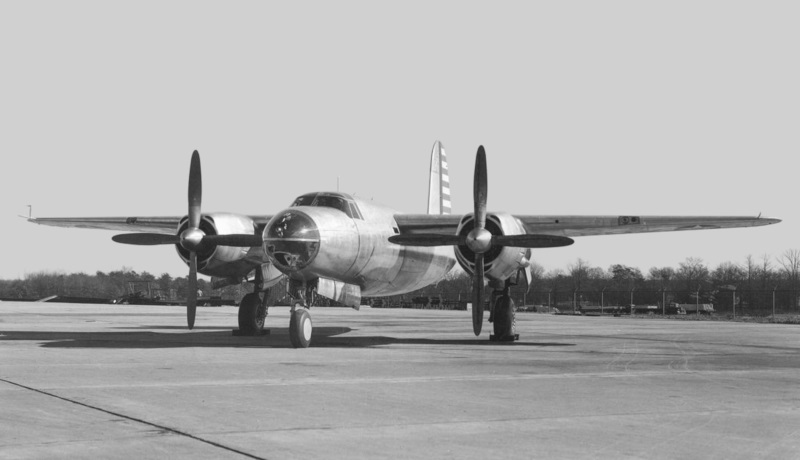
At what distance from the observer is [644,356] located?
776 inches

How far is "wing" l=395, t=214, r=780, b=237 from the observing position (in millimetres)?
25109

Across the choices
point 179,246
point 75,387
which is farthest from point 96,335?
point 75,387

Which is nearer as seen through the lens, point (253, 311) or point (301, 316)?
point (301, 316)

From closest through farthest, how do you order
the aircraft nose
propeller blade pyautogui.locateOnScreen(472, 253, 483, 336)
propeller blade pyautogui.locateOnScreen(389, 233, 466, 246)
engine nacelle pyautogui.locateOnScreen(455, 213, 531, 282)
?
the aircraft nose
propeller blade pyautogui.locateOnScreen(472, 253, 483, 336)
propeller blade pyautogui.locateOnScreen(389, 233, 466, 246)
engine nacelle pyautogui.locateOnScreen(455, 213, 531, 282)

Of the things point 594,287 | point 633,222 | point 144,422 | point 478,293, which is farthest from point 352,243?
point 594,287

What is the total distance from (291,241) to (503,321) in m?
8.27

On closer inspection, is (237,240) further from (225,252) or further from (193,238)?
(225,252)

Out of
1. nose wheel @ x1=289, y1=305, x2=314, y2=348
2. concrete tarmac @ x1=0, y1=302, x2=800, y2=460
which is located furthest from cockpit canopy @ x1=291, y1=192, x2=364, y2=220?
concrete tarmac @ x1=0, y1=302, x2=800, y2=460

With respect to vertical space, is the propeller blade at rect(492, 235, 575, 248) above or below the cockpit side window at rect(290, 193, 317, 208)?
below

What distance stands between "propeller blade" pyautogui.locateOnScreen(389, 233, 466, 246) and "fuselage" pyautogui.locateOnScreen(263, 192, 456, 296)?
0.85m

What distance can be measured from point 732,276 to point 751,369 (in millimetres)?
115666

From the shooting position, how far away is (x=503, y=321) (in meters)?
25.6

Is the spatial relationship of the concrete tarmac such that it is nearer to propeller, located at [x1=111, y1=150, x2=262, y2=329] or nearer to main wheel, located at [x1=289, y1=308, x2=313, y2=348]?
main wheel, located at [x1=289, y1=308, x2=313, y2=348]

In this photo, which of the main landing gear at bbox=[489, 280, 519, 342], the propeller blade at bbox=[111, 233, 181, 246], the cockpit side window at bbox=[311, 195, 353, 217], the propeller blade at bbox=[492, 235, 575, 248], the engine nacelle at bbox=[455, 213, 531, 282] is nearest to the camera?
the propeller blade at bbox=[492, 235, 575, 248]
